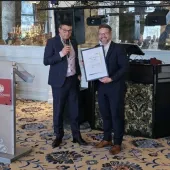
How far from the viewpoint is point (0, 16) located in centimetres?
789

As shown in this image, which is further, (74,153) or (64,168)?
(74,153)

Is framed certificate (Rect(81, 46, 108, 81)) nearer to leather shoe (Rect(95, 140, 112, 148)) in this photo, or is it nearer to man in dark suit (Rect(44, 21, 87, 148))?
man in dark suit (Rect(44, 21, 87, 148))

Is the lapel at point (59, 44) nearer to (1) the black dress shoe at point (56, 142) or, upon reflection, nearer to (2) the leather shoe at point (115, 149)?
(1) the black dress shoe at point (56, 142)

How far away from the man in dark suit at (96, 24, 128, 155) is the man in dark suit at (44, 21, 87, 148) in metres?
0.34

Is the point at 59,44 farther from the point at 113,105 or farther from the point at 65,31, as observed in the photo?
the point at 113,105

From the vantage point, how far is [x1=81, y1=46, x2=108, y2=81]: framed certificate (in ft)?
13.0

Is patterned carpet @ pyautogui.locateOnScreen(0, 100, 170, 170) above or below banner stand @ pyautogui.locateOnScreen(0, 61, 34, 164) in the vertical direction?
below

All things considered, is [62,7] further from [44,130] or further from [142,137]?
[142,137]

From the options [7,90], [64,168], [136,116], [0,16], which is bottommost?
[64,168]

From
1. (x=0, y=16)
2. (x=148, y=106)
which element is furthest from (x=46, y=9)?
(x=148, y=106)

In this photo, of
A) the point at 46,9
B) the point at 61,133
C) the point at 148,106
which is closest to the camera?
the point at 61,133

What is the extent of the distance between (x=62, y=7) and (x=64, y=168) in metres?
3.93

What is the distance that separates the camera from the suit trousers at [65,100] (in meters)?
4.22

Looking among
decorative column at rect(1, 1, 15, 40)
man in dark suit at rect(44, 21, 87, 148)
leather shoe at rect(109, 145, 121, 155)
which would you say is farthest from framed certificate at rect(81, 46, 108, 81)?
decorative column at rect(1, 1, 15, 40)
